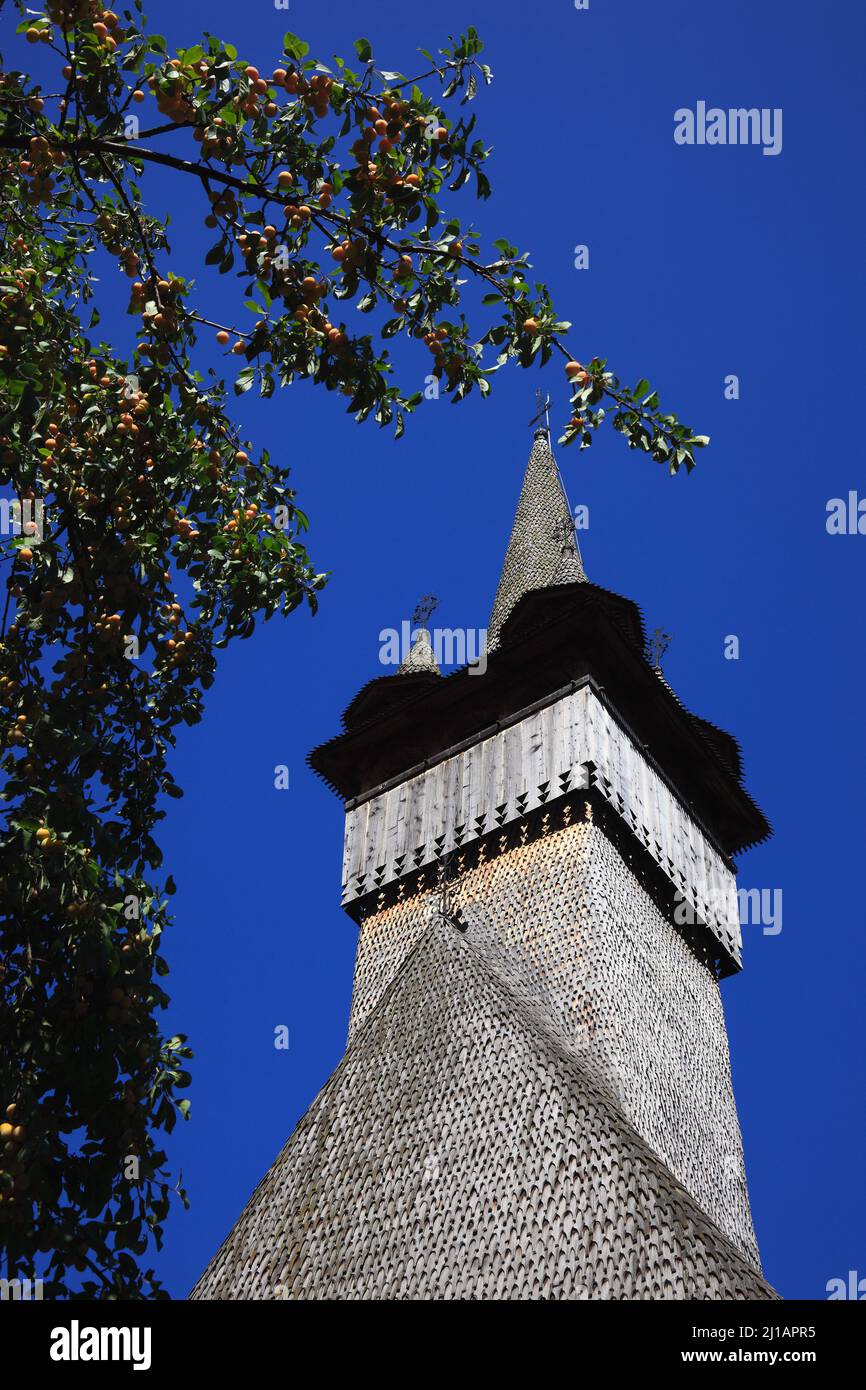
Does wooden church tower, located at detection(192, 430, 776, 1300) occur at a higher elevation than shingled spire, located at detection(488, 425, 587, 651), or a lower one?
lower

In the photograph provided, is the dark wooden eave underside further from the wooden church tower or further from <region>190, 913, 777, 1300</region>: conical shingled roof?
<region>190, 913, 777, 1300</region>: conical shingled roof

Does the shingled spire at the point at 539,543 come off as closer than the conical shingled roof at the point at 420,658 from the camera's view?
No

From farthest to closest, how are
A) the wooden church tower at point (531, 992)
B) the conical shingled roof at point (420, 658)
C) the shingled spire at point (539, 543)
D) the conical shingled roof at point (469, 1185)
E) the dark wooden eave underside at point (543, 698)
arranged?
the shingled spire at point (539, 543) < the conical shingled roof at point (420, 658) < the dark wooden eave underside at point (543, 698) < the wooden church tower at point (531, 992) < the conical shingled roof at point (469, 1185)

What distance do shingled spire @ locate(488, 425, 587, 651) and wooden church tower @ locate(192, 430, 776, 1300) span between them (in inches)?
3.5

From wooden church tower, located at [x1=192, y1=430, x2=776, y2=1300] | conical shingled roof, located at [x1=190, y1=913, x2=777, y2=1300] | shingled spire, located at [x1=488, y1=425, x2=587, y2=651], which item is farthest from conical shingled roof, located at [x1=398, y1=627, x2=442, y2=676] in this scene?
conical shingled roof, located at [x1=190, y1=913, x2=777, y2=1300]

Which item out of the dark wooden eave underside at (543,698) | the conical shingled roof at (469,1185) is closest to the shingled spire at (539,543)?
the dark wooden eave underside at (543,698)

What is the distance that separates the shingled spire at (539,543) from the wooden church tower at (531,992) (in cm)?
9

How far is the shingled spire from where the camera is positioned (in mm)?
28672

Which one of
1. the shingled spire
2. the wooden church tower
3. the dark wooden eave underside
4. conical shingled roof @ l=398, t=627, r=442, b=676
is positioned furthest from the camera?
the shingled spire

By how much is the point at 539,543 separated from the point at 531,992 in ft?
41.2

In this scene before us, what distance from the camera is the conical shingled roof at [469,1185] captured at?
13.6 metres

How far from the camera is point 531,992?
62.8ft

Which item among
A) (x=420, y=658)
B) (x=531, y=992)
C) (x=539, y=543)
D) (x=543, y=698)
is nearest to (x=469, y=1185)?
(x=531, y=992)

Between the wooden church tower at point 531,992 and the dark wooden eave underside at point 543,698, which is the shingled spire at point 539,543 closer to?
the wooden church tower at point 531,992
